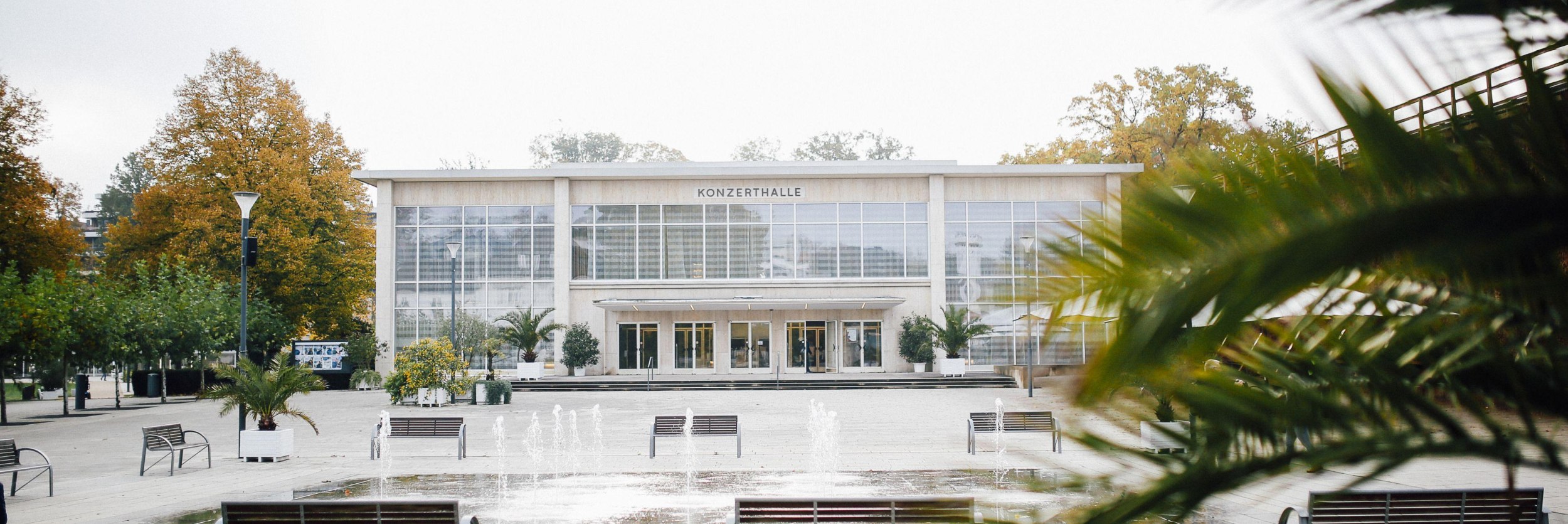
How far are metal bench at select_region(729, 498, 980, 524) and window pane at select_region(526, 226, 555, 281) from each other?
33.8 meters

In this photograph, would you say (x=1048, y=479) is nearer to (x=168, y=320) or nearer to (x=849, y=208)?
(x=168, y=320)

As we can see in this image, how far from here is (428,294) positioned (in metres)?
40.4

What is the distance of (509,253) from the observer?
1593 inches

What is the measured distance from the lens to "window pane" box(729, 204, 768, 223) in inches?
1603

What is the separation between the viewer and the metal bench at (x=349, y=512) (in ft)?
24.2

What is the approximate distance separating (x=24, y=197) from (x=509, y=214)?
621 inches

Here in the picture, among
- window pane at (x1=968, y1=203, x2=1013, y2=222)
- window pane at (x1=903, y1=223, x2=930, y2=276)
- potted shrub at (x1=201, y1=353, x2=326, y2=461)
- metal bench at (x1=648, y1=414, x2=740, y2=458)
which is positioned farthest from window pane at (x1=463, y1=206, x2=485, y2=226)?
metal bench at (x1=648, y1=414, x2=740, y2=458)

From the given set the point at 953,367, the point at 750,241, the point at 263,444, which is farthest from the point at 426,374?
the point at 953,367

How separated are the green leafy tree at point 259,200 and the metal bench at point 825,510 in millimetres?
36512

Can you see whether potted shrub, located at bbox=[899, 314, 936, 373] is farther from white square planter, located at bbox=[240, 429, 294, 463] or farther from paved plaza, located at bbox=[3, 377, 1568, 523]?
white square planter, located at bbox=[240, 429, 294, 463]

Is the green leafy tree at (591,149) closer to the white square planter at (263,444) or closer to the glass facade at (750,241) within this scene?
the glass facade at (750,241)

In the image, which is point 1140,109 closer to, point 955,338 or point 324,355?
point 955,338

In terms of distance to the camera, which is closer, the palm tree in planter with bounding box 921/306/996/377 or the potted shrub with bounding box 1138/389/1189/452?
the potted shrub with bounding box 1138/389/1189/452

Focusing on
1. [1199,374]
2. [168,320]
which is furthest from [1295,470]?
[168,320]
